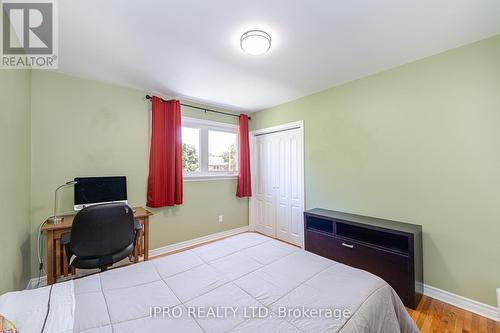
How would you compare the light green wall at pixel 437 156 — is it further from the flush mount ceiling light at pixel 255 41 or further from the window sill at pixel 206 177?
the window sill at pixel 206 177

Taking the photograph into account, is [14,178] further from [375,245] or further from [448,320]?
[448,320]

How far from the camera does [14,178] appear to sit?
175 cm

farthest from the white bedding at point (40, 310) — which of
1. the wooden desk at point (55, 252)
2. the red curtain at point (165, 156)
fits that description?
the red curtain at point (165, 156)

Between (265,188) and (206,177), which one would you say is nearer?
(206,177)

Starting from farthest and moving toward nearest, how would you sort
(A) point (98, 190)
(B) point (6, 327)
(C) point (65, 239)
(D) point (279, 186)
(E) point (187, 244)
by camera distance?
(D) point (279, 186) → (E) point (187, 244) → (A) point (98, 190) → (C) point (65, 239) → (B) point (6, 327)

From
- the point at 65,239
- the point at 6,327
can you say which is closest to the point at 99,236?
the point at 65,239

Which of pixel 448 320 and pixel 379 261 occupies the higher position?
pixel 379 261

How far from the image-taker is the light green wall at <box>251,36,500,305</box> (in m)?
1.84

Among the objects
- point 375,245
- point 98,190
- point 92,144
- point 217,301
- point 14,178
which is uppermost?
point 92,144

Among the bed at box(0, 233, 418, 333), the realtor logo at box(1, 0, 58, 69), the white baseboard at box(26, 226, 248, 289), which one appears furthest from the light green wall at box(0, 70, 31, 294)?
the bed at box(0, 233, 418, 333)

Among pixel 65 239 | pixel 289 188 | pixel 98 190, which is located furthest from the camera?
pixel 289 188

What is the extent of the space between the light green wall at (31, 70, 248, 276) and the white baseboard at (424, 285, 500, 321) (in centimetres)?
310

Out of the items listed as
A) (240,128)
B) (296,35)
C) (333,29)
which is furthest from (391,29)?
(240,128)

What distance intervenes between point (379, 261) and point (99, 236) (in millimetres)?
2732
